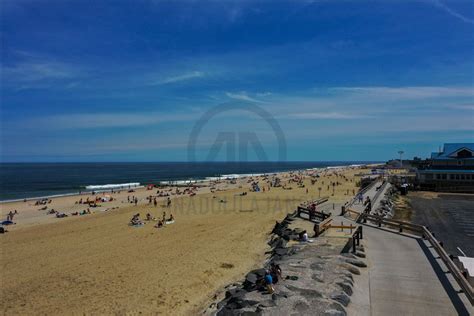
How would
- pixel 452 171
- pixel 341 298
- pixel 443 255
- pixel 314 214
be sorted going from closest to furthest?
1. pixel 341 298
2. pixel 443 255
3. pixel 314 214
4. pixel 452 171

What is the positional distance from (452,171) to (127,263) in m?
46.6

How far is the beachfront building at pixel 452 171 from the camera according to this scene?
46.3m

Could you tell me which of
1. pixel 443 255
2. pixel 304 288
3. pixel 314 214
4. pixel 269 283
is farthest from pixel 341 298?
pixel 314 214

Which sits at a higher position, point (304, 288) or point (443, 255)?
point (443, 255)

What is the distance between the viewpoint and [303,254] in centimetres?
1420

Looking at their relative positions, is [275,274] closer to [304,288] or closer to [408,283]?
[304,288]

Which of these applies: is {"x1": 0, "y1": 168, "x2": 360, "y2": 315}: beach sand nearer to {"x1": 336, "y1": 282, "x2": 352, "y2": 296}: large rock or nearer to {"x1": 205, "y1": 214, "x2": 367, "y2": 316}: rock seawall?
{"x1": 205, "y1": 214, "x2": 367, "y2": 316}: rock seawall

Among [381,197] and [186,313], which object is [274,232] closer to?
[186,313]

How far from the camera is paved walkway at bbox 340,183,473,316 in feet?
28.6

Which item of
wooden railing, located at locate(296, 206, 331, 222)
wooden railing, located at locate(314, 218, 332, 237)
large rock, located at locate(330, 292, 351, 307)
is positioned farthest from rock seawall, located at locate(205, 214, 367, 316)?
wooden railing, located at locate(296, 206, 331, 222)

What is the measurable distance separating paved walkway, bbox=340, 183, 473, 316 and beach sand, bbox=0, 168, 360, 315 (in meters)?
5.77

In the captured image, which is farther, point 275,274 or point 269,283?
point 275,274

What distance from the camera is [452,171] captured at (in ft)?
155

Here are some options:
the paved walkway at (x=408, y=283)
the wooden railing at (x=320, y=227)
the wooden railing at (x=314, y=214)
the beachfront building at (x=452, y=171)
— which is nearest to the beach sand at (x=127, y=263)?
the wooden railing at (x=314, y=214)
